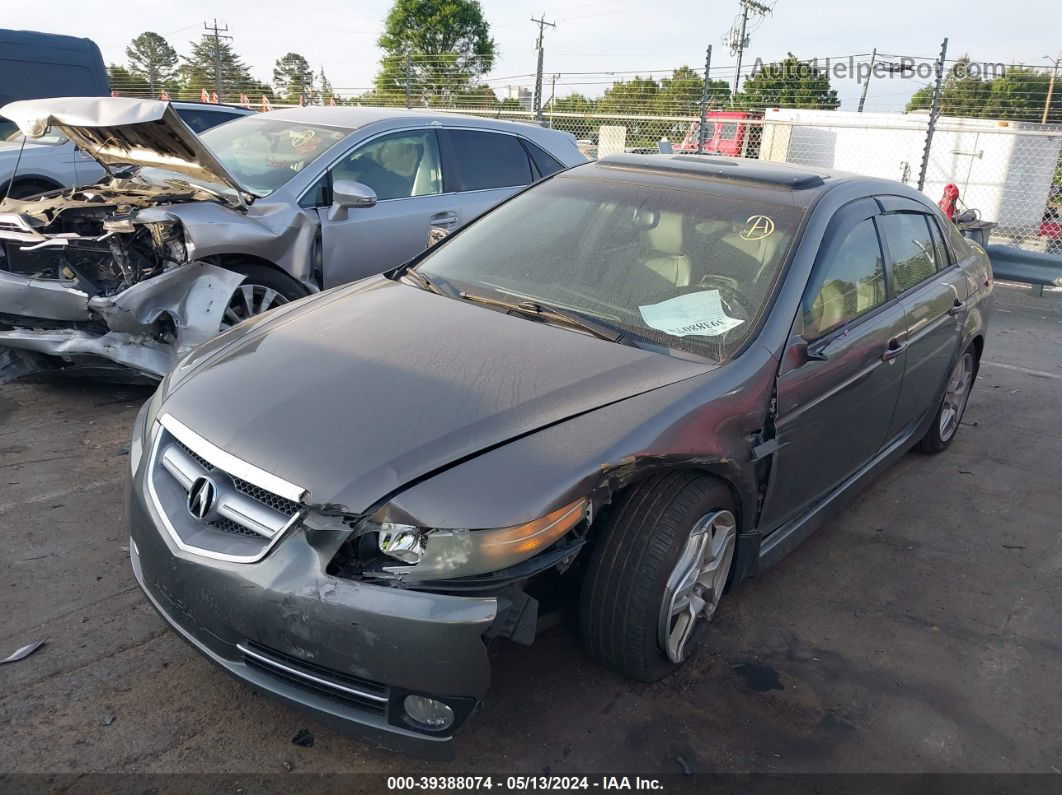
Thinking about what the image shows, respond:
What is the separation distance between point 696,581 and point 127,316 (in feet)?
10.9

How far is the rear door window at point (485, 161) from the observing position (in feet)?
19.5

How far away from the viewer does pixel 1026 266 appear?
1020 centimetres

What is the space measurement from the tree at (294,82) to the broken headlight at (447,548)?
21227 mm

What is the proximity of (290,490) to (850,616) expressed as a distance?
2300mm

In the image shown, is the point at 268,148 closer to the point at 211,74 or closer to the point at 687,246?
the point at 687,246

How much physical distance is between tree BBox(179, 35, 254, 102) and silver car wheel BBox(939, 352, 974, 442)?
19.9 metres

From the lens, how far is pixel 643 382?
262 cm

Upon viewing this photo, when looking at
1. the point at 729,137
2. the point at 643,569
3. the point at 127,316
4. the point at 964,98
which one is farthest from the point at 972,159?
the point at 643,569

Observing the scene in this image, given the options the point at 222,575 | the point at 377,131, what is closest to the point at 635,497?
the point at 222,575

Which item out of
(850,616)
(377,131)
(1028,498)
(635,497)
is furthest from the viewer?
(377,131)

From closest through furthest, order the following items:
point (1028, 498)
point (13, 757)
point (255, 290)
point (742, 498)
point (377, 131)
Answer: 1. point (13, 757)
2. point (742, 498)
3. point (1028, 498)
4. point (255, 290)
5. point (377, 131)

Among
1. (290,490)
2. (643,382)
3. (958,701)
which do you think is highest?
(643,382)

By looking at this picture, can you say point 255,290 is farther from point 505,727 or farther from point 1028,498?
point 1028,498

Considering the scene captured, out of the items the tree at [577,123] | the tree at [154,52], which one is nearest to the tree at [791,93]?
the tree at [577,123]
